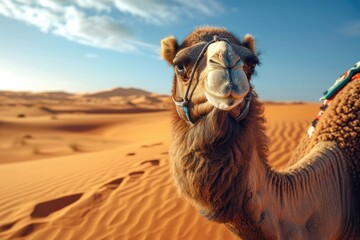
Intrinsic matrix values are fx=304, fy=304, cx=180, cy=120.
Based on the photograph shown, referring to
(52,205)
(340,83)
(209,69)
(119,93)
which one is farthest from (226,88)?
(119,93)

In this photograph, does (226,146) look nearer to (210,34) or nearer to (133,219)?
(210,34)

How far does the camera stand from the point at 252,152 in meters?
1.85

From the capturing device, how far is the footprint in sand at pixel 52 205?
4.96 metres

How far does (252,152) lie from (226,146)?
8.0 inches

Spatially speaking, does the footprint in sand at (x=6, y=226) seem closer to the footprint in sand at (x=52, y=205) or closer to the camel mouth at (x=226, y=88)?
the footprint in sand at (x=52, y=205)

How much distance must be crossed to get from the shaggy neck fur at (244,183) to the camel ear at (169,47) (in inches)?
17.6

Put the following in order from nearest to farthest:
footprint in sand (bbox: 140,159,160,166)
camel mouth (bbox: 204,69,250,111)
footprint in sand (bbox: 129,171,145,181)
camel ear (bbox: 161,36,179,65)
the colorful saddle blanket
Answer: camel mouth (bbox: 204,69,250,111)
camel ear (bbox: 161,36,179,65)
the colorful saddle blanket
footprint in sand (bbox: 129,171,145,181)
footprint in sand (bbox: 140,159,160,166)

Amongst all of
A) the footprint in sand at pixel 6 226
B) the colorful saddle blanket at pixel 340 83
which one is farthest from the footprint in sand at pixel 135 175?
the colorful saddle blanket at pixel 340 83

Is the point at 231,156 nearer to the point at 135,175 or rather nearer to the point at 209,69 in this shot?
the point at 209,69

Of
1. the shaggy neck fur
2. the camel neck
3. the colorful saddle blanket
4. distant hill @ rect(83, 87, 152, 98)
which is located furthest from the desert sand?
distant hill @ rect(83, 87, 152, 98)

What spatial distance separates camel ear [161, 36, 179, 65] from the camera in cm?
215

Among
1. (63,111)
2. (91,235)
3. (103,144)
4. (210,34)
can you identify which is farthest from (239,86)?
(63,111)

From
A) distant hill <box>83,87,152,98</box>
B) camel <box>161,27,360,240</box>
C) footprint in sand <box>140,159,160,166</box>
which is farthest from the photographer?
distant hill <box>83,87,152,98</box>

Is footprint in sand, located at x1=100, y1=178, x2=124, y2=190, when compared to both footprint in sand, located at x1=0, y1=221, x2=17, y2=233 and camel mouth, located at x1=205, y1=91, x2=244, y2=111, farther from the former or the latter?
camel mouth, located at x1=205, y1=91, x2=244, y2=111
